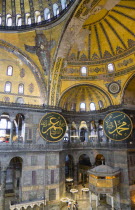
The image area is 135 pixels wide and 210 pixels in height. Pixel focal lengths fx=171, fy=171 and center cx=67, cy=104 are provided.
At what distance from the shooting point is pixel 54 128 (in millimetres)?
14891

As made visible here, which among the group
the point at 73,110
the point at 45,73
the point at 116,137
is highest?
the point at 45,73

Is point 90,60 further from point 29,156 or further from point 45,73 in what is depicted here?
point 29,156

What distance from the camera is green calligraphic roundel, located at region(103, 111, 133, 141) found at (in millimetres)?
14258

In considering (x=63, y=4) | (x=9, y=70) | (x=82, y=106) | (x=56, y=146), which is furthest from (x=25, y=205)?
(x=63, y=4)

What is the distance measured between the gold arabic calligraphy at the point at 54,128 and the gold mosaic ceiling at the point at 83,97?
2120 millimetres

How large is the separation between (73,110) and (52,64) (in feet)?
18.0

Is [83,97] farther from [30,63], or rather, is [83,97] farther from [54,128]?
[30,63]

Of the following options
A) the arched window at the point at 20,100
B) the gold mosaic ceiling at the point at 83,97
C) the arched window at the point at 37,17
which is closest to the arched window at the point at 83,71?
the gold mosaic ceiling at the point at 83,97

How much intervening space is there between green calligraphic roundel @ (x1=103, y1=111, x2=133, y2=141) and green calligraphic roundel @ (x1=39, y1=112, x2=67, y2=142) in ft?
13.3

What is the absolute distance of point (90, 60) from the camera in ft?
52.4

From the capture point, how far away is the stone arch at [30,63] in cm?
1457

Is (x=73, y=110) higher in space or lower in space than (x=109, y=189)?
higher

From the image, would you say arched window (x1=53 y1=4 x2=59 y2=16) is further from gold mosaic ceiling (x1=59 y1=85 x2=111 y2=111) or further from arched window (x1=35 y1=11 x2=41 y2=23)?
gold mosaic ceiling (x1=59 y1=85 x2=111 y2=111)

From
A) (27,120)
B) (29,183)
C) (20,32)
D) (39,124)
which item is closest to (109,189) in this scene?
(29,183)
